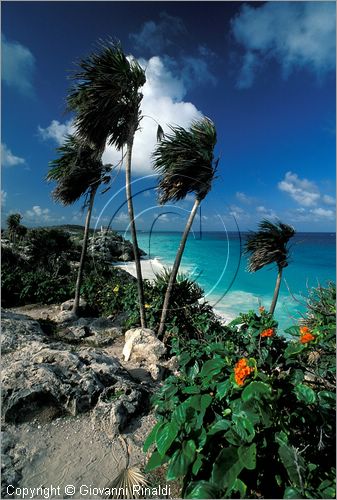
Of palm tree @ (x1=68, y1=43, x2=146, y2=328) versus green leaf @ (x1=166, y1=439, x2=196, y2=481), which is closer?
green leaf @ (x1=166, y1=439, x2=196, y2=481)

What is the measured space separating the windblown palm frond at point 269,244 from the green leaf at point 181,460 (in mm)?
5362

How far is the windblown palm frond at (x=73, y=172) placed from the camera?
681cm

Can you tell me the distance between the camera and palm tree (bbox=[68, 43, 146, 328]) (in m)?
4.49

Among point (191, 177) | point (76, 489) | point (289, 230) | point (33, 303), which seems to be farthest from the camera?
point (33, 303)

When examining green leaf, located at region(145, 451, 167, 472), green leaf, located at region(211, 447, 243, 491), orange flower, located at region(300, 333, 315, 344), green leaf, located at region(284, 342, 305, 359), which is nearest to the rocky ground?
green leaf, located at region(145, 451, 167, 472)

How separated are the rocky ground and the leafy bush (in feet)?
2.74

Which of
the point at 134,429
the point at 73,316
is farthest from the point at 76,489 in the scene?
the point at 73,316

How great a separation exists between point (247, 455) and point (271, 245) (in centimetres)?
543

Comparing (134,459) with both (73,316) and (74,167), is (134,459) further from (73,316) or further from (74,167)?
(74,167)

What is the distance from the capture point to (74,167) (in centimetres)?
653

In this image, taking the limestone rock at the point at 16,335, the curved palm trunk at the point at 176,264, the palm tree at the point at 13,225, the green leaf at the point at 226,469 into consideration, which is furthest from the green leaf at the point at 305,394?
the palm tree at the point at 13,225

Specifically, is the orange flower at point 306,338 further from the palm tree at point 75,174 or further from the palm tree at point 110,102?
the palm tree at point 75,174

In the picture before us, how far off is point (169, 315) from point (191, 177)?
2.54 meters

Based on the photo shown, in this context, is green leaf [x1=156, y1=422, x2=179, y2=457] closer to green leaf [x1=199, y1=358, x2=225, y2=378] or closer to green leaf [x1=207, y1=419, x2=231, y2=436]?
green leaf [x1=207, y1=419, x2=231, y2=436]
